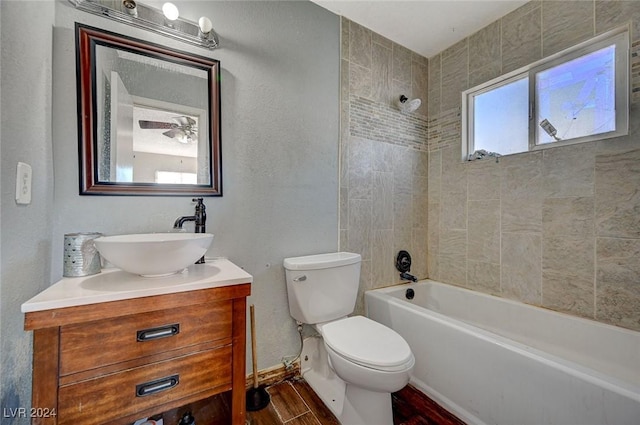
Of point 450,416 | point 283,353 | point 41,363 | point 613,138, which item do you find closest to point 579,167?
point 613,138

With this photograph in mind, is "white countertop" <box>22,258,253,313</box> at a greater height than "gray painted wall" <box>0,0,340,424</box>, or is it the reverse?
"gray painted wall" <box>0,0,340,424</box>

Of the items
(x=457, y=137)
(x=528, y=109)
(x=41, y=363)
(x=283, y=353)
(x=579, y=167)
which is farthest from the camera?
(x=457, y=137)

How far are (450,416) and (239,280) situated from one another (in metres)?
1.31

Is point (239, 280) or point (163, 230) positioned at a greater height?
point (163, 230)

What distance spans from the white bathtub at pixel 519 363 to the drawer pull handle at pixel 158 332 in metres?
1.26

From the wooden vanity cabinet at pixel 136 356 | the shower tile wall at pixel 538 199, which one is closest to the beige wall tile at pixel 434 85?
the shower tile wall at pixel 538 199

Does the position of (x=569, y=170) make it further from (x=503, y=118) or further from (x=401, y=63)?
(x=401, y=63)

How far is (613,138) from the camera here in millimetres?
1384

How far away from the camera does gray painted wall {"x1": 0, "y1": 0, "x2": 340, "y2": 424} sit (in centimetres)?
83

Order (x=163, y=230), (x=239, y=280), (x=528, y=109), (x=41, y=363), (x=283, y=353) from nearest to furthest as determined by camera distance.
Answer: (x=41, y=363) < (x=239, y=280) < (x=163, y=230) < (x=283, y=353) < (x=528, y=109)

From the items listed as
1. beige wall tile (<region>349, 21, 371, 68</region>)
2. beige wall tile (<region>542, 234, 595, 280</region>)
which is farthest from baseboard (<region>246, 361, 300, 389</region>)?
beige wall tile (<region>349, 21, 371, 68</region>)

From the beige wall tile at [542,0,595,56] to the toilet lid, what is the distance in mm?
1973

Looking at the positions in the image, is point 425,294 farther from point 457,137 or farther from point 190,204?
point 190,204

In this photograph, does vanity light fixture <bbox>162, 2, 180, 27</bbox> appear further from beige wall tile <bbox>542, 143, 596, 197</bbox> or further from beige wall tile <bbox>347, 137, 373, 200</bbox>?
beige wall tile <bbox>542, 143, 596, 197</bbox>
